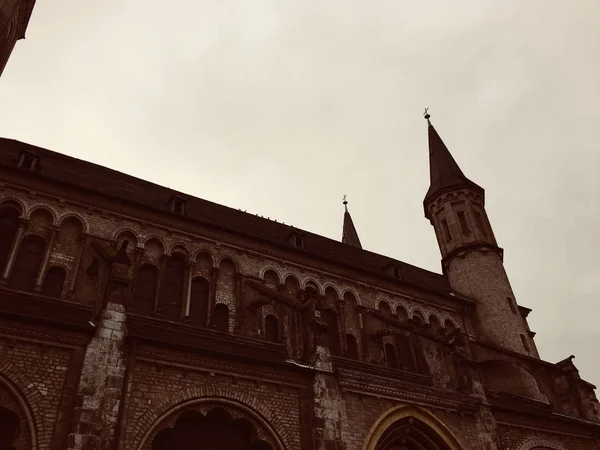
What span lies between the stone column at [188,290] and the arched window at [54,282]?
411 centimetres

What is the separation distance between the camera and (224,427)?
13.5 m

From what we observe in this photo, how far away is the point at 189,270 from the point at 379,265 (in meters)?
12.0

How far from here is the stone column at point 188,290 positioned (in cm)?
1820

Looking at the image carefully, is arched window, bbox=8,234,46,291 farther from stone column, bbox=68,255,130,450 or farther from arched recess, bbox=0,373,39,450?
arched recess, bbox=0,373,39,450

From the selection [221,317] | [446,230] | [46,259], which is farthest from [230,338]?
[446,230]

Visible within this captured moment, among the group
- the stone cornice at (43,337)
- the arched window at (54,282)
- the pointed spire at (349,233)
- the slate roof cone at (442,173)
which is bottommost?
the stone cornice at (43,337)

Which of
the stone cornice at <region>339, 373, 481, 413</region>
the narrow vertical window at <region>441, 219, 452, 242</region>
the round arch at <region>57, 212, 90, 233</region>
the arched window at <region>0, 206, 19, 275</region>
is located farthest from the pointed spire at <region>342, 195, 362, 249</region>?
the arched window at <region>0, 206, 19, 275</region>

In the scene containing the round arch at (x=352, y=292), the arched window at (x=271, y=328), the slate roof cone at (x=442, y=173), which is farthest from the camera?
the slate roof cone at (x=442, y=173)

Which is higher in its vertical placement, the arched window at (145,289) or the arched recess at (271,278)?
the arched recess at (271,278)

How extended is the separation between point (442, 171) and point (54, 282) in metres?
25.5

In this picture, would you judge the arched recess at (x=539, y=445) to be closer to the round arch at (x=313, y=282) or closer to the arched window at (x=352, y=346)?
the arched window at (x=352, y=346)

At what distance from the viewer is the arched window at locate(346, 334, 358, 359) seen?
21.4 meters

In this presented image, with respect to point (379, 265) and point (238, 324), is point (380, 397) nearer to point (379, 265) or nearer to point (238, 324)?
Result: point (238, 324)

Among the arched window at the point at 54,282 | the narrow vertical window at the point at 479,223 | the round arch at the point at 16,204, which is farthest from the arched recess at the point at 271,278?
the narrow vertical window at the point at 479,223
